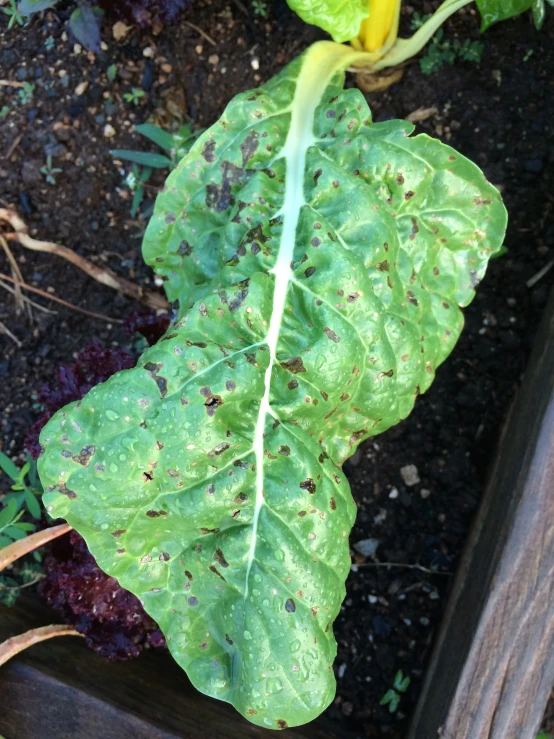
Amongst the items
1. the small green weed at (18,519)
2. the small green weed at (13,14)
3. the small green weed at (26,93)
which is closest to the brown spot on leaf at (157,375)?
the small green weed at (18,519)

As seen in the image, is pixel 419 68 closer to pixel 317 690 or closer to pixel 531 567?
pixel 531 567

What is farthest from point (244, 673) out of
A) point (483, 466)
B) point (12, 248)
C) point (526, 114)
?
point (526, 114)

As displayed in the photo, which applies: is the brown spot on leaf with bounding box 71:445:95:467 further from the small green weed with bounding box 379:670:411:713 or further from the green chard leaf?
the green chard leaf

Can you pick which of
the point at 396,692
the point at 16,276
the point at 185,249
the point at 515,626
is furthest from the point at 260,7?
the point at 396,692

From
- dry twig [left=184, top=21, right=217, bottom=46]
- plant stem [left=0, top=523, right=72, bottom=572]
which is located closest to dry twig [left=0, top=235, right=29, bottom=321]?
plant stem [left=0, top=523, right=72, bottom=572]

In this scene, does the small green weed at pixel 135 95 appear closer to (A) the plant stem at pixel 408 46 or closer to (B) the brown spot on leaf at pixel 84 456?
(A) the plant stem at pixel 408 46

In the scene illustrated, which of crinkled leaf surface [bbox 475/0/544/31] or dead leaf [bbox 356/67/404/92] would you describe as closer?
crinkled leaf surface [bbox 475/0/544/31]
